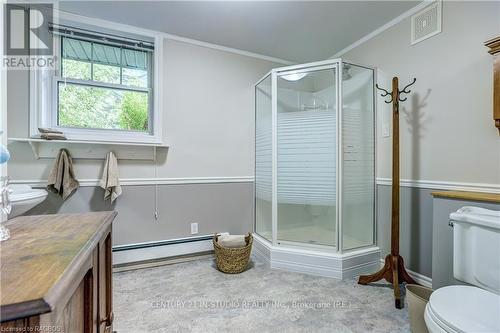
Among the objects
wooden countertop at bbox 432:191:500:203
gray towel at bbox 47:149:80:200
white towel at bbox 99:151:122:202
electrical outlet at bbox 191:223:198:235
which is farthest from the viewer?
electrical outlet at bbox 191:223:198:235

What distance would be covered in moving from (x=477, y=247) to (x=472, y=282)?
0.67ft

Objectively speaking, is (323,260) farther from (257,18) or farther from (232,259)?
(257,18)

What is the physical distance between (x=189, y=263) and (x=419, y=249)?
2.07m

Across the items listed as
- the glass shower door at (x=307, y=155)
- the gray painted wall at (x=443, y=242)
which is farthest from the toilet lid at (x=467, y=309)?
the glass shower door at (x=307, y=155)

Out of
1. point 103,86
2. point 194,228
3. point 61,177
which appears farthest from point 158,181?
point 103,86

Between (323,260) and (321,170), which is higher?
(321,170)

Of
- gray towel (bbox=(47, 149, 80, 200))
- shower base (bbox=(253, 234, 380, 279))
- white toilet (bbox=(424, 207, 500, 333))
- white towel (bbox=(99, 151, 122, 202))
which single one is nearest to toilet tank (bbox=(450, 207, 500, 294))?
white toilet (bbox=(424, 207, 500, 333))

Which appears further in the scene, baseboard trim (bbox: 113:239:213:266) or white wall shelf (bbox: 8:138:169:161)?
baseboard trim (bbox: 113:239:213:266)

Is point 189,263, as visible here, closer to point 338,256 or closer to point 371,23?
point 338,256

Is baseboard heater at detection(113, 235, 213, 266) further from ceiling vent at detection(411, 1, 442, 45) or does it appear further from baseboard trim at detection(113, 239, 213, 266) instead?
ceiling vent at detection(411, 1, 442, 45)

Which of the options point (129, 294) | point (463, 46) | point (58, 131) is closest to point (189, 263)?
point (129, 294)

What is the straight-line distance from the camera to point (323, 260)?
2.11m

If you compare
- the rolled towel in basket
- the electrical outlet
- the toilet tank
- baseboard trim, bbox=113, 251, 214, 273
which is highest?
the toilet tank

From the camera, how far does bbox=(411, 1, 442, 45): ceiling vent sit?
1.82 m
